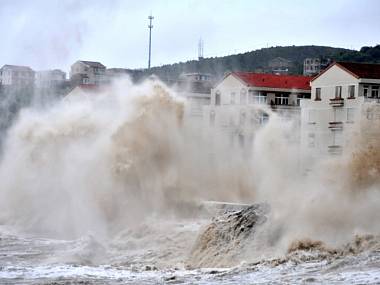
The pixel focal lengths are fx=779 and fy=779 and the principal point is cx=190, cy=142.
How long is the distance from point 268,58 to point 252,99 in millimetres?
61338

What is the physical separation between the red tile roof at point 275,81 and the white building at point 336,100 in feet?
17.1

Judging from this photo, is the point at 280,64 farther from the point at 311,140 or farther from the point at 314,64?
the point at 311,140

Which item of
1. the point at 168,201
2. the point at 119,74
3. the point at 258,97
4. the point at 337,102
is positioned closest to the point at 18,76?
the point at 258,97

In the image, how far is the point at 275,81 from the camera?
48.2 meters

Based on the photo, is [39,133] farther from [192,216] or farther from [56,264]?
[56,264]

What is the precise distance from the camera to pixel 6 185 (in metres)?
33.3

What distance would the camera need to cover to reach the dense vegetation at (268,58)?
8612cm

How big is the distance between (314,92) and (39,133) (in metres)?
16.2

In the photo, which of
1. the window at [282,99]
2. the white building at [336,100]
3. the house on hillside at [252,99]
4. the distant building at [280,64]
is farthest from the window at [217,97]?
the distant building at [280,64]

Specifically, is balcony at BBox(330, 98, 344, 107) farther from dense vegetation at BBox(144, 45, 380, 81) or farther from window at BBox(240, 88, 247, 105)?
dense vegetation at BBox(144, 45, 380, 81)

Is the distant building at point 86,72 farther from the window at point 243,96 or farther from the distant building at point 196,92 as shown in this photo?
the window at point 243,96

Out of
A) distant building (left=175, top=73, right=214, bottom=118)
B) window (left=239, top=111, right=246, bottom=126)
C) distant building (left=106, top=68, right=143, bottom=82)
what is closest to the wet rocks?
distant building (left=175, top=73, right=214, bottom=118)

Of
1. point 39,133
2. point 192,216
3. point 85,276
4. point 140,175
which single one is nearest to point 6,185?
point 39,133

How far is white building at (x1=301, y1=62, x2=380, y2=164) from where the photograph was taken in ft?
125
